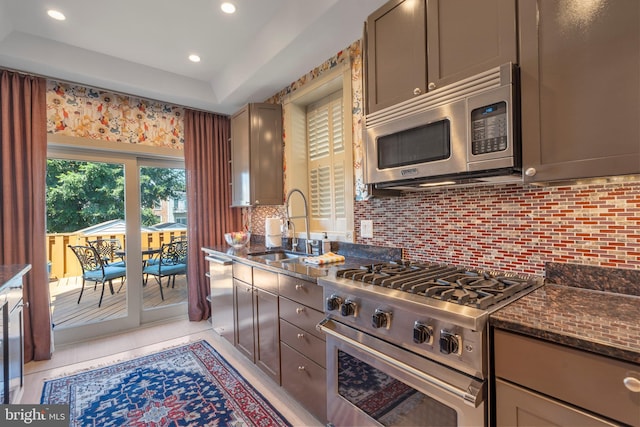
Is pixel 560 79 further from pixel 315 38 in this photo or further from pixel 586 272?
pixel 315 38

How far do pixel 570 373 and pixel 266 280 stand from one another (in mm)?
1665

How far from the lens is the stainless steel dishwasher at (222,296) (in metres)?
2.66

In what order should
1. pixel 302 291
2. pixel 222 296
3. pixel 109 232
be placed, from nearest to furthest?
pixel 302 291 < pixel 222 296 < pixel 109 232

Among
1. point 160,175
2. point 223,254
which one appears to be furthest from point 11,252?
point 223,254

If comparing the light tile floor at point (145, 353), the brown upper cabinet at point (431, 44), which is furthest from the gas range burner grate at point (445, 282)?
the light tile floor at point (145, 353)

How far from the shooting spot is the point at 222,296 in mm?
2820

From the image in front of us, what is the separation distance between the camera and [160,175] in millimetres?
3537

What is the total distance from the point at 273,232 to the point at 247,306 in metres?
0.77

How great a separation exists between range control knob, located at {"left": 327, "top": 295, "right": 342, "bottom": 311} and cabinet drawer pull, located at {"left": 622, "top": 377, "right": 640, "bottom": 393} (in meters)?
0.99

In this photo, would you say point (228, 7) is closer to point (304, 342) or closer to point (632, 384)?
point (304, 342)

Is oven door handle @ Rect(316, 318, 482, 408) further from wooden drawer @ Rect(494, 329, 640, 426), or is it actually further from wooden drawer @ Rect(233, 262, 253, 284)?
wooden drawer @ Rect(233, 262, 253, 284)

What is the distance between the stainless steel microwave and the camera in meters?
1.16

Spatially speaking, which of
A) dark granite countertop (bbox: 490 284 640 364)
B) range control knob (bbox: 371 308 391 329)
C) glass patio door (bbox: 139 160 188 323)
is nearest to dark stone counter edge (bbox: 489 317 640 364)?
dark granite countertop (bbox: 490 284 640 364)

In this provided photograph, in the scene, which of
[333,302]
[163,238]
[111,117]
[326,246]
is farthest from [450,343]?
[111,117]
